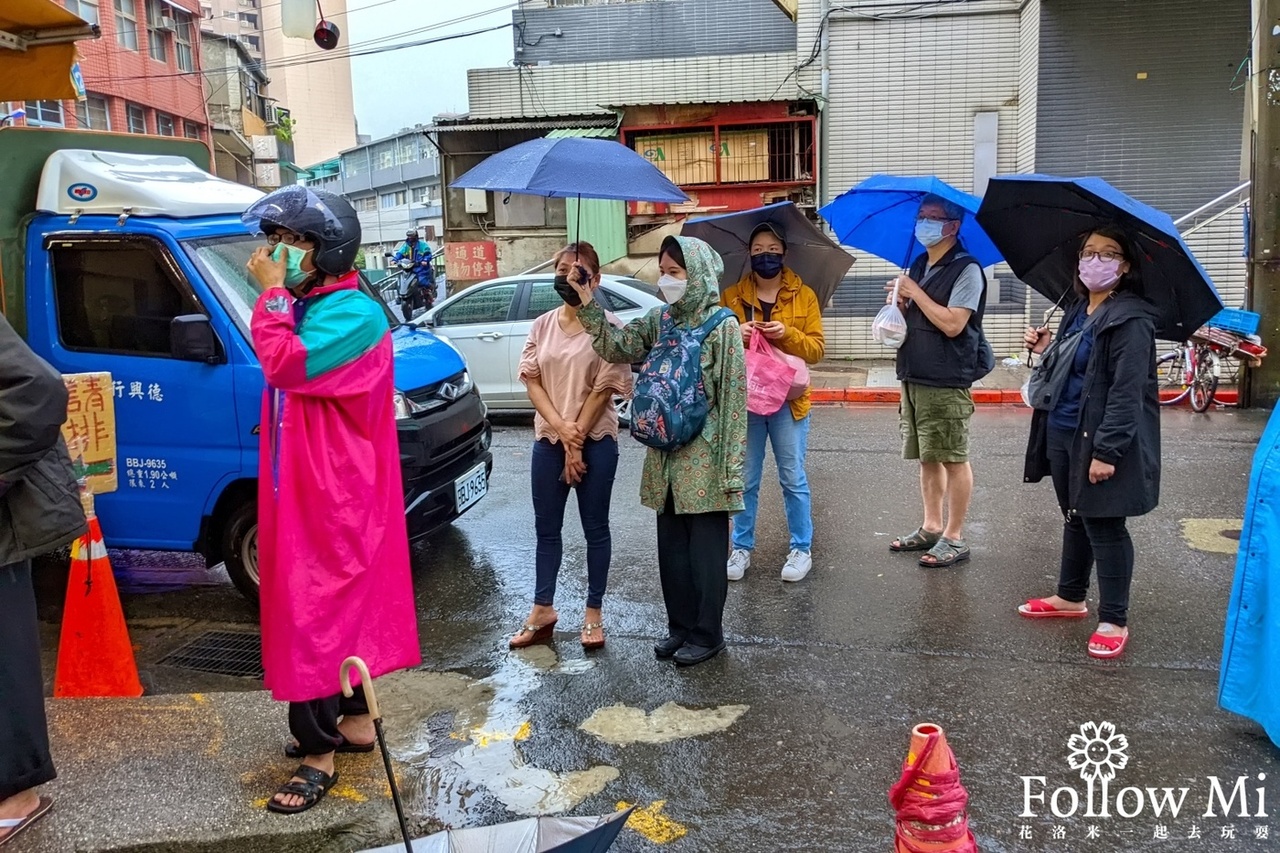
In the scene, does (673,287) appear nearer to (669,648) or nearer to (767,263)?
(767,263)

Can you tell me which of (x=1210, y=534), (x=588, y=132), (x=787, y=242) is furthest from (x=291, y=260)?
(x=588, y=132)

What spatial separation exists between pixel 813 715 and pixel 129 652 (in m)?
2.88

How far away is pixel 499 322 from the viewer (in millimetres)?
Result: 9867

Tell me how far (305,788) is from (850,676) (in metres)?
2.19

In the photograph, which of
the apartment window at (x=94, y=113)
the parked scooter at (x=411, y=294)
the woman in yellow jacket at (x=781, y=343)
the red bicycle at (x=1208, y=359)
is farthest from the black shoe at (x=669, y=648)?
the apartment window at (x=94, y=113)

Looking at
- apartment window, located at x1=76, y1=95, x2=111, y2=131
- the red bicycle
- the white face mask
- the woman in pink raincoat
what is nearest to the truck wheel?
the woman in pink raincoat

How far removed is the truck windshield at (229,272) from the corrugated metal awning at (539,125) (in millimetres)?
11015

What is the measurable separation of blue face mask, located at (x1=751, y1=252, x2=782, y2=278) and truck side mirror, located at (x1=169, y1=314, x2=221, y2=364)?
106 inches

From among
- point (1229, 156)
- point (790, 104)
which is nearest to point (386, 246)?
point (790, 104)

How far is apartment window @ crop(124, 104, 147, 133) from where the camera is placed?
1072 inches

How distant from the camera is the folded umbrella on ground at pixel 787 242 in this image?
15.9 ft

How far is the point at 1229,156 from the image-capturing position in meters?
12.6

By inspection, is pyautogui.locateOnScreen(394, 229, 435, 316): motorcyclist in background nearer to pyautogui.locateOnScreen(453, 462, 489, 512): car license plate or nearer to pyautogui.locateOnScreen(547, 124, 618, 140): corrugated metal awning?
pyautogui.locateOnScreen(547, 124, 618, 140): corrugated metal awning

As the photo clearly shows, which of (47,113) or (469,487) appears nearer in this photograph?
(469,487)
